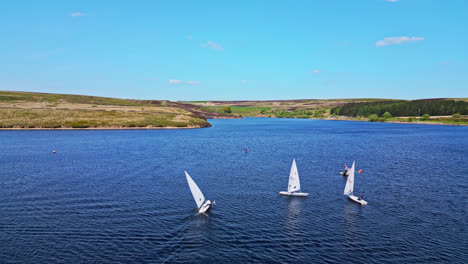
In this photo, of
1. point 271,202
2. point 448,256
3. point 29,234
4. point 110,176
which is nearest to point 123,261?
point 29,234

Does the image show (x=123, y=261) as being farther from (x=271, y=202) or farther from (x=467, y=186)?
(x=467, y=186)

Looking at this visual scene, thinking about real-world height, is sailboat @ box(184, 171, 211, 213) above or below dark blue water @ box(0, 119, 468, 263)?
above

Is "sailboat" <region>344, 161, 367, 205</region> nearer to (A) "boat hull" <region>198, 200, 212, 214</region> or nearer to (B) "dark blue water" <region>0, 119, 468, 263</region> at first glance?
(B) "dark blue water" <region>0, 119, 468, 263</region>

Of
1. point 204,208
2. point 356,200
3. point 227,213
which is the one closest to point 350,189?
point 356,200

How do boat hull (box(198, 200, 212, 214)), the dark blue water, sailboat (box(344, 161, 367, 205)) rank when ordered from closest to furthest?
the dark blue water, boat hull (box(198, 200, 212, 214)), sailboat (box(344, 161, 367, 205))

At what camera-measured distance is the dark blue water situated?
1216 inches

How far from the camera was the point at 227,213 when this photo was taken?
41438mm

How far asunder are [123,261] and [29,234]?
508 inches

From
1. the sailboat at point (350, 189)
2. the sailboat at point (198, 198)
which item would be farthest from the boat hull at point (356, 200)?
the sailboat at point (198, 198)

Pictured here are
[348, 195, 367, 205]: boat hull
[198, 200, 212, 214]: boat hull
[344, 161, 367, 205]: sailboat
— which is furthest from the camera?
[344, 161, 367, 205]: sailboat

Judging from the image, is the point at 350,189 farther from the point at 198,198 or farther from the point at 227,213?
the point at 198,198

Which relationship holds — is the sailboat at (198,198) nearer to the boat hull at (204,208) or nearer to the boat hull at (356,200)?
the boat hull at (204,208)

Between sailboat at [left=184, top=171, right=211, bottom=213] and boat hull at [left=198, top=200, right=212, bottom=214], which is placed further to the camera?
boat hull at [left=198, top=200, right=212, bottom=214]

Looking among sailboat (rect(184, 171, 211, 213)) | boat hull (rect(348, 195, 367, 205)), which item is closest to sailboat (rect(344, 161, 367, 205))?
boat hull (rect(348, 195, 367, 205))
